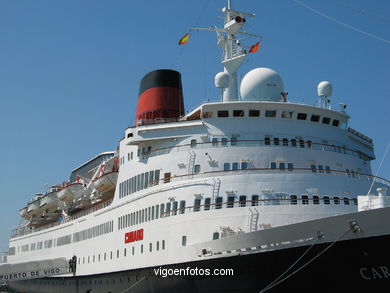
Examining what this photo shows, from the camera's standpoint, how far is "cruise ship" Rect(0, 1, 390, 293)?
1630cm

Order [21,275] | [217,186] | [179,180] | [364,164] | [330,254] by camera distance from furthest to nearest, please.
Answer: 1. [21,275]
2. [364,164]
3. [179,180]
4. [217,186]
5. [330,254]

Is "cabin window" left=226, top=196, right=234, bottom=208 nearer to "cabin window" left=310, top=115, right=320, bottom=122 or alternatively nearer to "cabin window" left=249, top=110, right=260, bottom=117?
"cabin window" left=249, top=110, right=260, bottom=117

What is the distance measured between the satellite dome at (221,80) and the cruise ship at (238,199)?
0.08 meters

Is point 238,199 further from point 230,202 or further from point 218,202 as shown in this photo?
point 218,202

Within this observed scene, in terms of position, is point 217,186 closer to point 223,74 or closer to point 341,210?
point 341,210

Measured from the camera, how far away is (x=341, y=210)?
65.1 ft

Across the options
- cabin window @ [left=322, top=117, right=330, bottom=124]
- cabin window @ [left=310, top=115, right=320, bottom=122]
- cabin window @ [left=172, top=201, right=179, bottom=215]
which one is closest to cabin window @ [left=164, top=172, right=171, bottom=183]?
cabin window @ [left=172, top=201, right=179, bottom=215]

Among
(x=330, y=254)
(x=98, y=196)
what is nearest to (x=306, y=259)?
(x=330, y=254)

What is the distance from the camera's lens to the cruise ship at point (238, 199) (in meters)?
16.3

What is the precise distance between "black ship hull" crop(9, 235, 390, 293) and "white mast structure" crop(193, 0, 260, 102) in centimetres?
1086

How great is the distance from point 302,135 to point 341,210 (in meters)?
Result: 5.03

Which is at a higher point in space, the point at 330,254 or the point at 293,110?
the point at 293,110

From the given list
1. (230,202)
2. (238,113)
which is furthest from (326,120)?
(230,202)

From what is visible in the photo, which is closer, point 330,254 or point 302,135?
point 330,254
